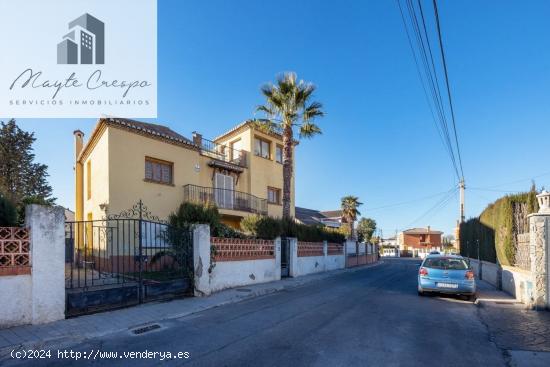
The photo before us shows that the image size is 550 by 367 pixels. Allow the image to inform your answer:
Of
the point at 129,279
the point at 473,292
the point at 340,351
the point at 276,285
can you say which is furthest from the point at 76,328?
the point at 473,292

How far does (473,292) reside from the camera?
10.5 metres

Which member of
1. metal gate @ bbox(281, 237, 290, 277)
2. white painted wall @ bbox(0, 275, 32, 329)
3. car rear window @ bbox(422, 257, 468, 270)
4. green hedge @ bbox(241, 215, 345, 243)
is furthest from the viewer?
metal gate @ bbox(281, 237, 290, 277)

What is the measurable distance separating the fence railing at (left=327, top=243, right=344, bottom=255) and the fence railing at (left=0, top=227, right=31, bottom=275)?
18.2 m

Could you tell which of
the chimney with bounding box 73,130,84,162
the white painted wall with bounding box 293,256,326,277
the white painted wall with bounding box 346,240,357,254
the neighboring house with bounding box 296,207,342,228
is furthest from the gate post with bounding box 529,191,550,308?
the neighboring house with bounding box 296,207,342,228

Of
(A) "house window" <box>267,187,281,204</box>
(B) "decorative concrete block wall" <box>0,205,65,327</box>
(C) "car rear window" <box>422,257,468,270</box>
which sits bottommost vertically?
(C) "car rear window" <box>422,257,468,270</box>

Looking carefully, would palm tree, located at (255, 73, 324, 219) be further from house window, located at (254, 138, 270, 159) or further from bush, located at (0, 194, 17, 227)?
bush, located at (0, 194, 17, 227)

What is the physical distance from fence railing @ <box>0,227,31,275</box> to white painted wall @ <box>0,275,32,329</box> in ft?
0.47

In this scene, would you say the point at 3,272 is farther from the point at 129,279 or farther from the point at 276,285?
the point at 276,285

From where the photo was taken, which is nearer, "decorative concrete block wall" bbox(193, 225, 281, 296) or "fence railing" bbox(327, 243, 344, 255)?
"decorative concrete block wall" bbox(193, 225, 281, 296)

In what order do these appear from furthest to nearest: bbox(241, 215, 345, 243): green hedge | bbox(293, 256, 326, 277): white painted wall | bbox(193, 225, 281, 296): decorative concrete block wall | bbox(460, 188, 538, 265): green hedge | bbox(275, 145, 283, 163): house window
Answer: bbox(275, 145, 283, 163): house window → bbox(293, 256, 326, 277): white painted wall → bbox(241, 215, 345, 243): green hedge → bbox(460, 188, 538, 265): green hedge → bbox(193, 225, 281, 296): decorative concrete block wall

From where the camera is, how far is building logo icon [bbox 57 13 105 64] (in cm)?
1210

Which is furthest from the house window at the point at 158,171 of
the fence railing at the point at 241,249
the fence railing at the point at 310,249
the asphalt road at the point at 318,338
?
the asphalt road at the point at 318,338

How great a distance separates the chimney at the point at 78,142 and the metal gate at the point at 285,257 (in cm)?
1253

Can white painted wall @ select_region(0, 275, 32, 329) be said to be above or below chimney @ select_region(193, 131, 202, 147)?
below
